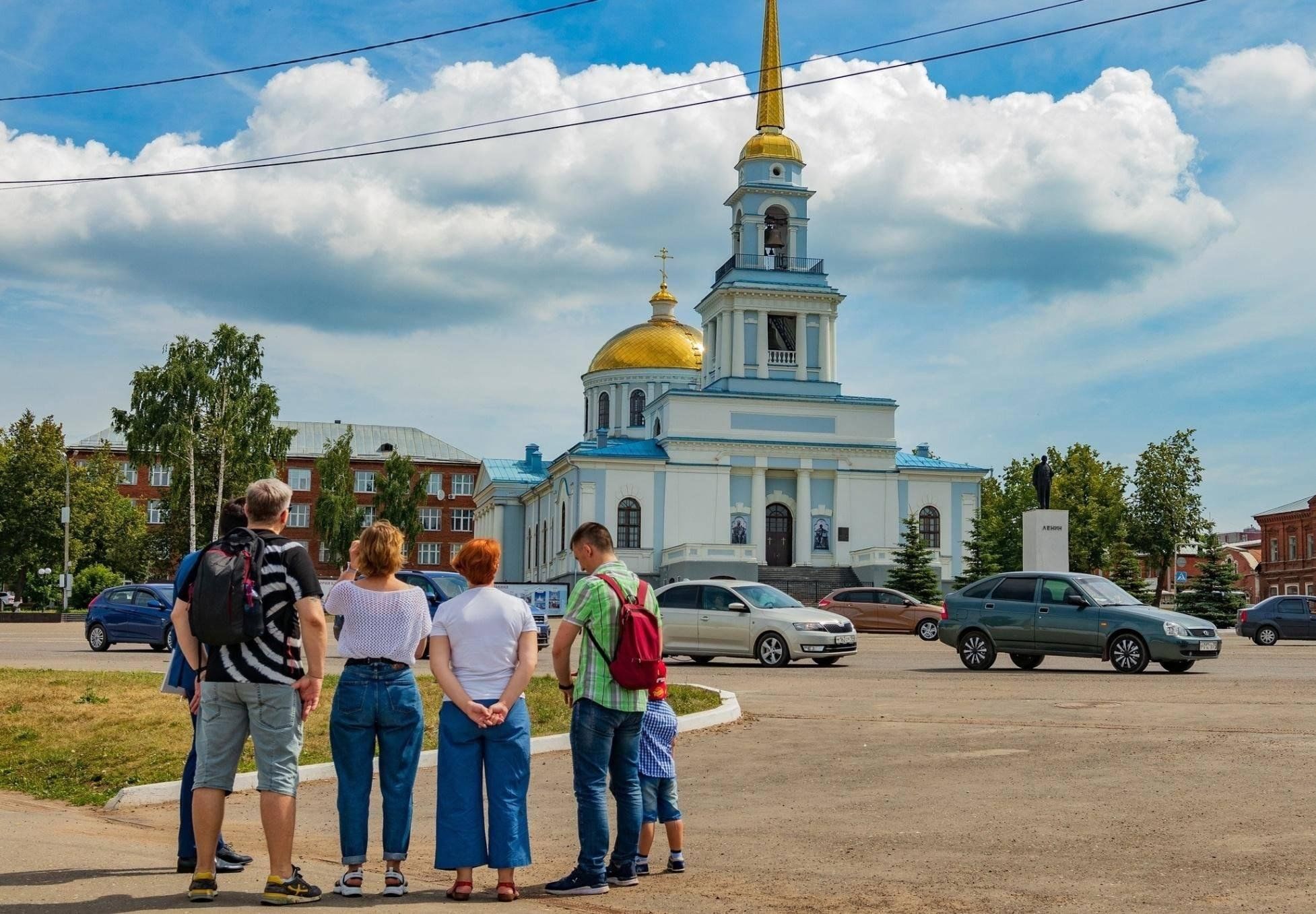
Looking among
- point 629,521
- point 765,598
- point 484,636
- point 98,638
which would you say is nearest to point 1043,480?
point 765,598

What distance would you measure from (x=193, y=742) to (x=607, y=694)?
88.2 inches

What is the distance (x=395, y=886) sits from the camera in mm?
7336

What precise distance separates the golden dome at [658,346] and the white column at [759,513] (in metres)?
17.6

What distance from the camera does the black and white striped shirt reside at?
23.6 ft

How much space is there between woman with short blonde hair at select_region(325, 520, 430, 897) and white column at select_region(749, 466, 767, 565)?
56.9m

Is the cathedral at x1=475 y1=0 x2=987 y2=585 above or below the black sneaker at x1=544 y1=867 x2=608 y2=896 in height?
above

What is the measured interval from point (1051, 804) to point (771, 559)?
56483 millimetres

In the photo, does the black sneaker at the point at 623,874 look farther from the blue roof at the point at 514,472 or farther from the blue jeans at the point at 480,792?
the blue roof at the point at 514,472

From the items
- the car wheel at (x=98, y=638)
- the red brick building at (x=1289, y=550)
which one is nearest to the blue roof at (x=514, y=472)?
the red brick building at (x=1289, y=550)

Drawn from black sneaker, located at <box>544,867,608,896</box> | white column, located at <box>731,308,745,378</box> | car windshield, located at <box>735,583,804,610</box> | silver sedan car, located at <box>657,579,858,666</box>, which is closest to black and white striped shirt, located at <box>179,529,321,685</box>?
black sneaker, located at <box>544,867,608,896</box>

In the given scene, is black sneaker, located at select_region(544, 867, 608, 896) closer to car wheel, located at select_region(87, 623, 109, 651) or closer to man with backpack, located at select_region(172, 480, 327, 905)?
man with backpack, located at select_region(172, 480, 327, 905)

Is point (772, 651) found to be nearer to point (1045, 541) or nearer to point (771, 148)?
point (1045, 541)

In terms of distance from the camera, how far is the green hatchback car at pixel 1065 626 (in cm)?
2123

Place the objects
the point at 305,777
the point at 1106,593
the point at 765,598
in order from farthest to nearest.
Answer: the point at 765,598, the point at 1106,593, the point at 305,777
